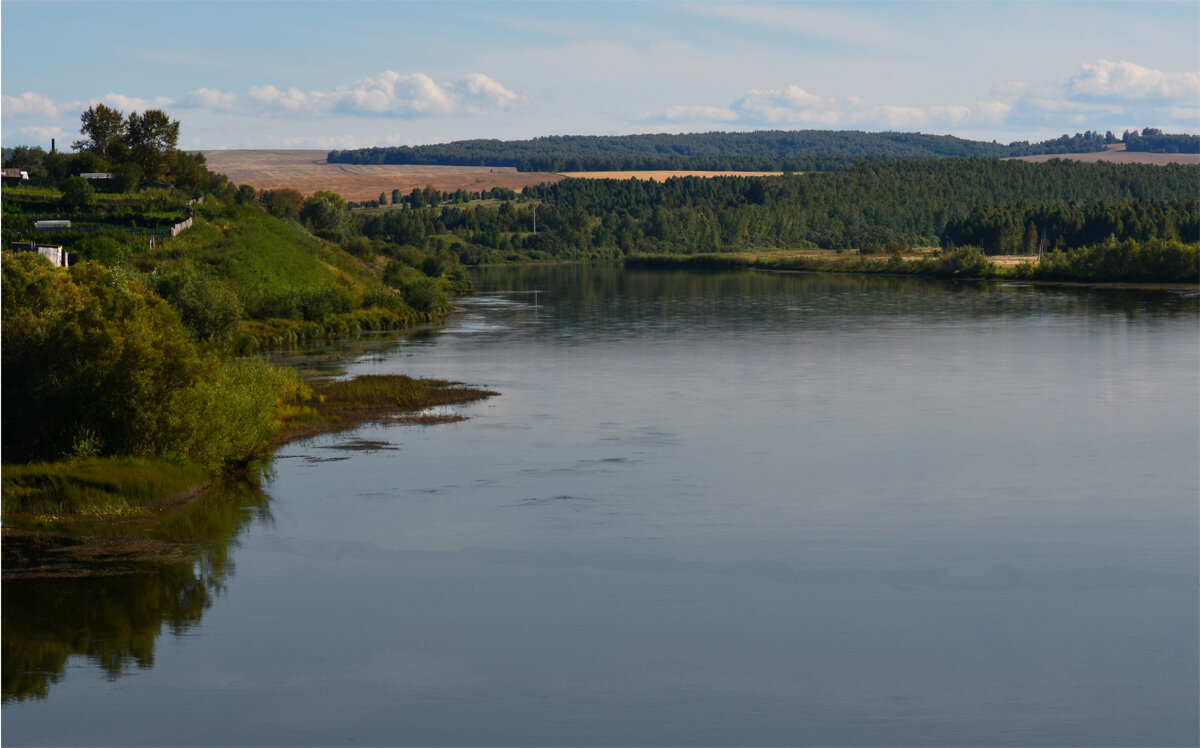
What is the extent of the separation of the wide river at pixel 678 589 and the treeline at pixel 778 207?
4639 inches

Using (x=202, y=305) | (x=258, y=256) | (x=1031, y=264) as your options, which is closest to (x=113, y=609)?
(x=202, y=305)

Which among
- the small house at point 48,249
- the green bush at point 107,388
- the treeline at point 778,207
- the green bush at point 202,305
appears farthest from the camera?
the treeline at point 778,207

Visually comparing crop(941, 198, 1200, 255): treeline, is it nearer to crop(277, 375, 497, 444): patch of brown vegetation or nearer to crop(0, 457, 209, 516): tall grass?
crop(277, 375, 497, 444): patch of brown vegetation

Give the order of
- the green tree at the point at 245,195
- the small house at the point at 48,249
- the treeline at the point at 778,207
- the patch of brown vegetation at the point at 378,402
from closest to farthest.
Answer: the patch of brown vegetation at the point at 378,402 → the small house at the point at 48,249 → the green tree at the point at 245,195 → the treeline at the point at 778,207

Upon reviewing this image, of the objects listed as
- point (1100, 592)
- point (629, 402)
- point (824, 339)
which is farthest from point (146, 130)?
point (1100, 592)

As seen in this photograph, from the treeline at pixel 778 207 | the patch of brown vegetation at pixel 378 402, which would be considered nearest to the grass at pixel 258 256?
the patch of brown vegetation at pixel 378 402

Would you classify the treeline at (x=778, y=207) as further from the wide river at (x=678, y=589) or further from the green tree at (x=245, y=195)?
the wide river at (x=678, y=589)

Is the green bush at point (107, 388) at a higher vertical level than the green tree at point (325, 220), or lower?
lower

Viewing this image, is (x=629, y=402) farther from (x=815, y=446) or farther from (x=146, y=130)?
(x=146, y=130)

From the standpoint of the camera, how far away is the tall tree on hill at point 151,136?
87.9 metres

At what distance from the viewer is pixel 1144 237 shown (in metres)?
114

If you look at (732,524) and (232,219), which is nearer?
(732,524)

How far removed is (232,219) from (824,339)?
41.2 meters

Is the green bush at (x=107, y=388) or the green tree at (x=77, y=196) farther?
the green tree at (x=77, y=196)
